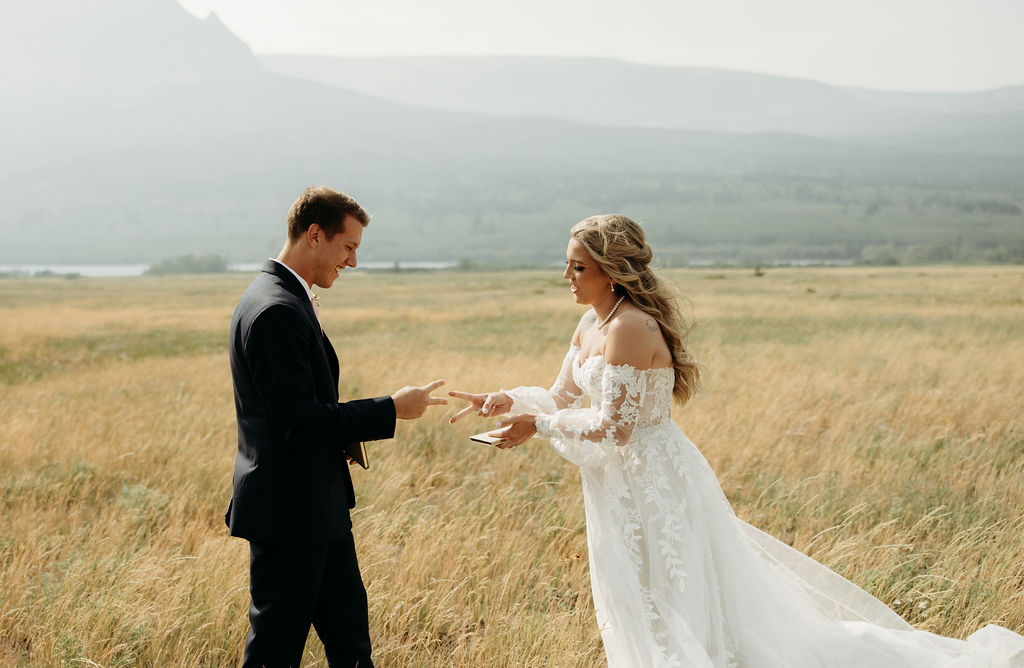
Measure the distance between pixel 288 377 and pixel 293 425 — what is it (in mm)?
201

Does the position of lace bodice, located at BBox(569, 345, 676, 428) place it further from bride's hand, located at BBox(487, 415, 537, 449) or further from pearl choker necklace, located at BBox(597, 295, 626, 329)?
bride's hand, located at BBox(487, 415, 537, 449)

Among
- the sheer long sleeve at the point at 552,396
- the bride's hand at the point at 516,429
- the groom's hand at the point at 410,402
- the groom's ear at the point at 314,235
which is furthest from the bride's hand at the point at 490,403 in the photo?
the groom's ear at the point at 314,235

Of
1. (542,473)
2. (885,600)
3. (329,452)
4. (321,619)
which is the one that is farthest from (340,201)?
(542,473)

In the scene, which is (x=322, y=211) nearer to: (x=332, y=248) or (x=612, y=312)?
(x=332, y=248)

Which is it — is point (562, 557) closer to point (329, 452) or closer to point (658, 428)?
point (658, 428)

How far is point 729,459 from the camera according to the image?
830 cm

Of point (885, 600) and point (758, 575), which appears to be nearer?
point (758, 575)

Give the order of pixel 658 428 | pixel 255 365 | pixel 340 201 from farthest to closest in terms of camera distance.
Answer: pixel 658 428 < pixel 340 201 < pixel 255 365

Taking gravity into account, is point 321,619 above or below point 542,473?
above

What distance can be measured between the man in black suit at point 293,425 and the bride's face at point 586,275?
113cm

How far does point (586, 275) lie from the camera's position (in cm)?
396

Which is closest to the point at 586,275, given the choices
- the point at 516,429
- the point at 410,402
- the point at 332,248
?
the point at 516,429

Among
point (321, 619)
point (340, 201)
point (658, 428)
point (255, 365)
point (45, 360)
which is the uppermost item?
point (340, 201)

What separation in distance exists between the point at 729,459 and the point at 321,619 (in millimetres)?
5830
